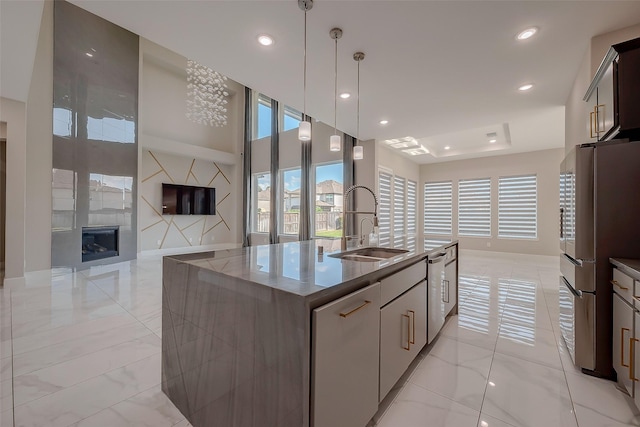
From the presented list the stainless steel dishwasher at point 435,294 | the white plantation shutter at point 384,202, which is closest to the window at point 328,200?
the white plantation shutter at point 384,202

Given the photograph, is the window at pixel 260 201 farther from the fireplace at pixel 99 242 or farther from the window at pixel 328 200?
the fireplace at pixel 99 242

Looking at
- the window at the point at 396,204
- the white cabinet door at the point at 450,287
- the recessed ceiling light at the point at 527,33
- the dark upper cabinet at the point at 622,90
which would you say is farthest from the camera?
the window at the point at 396,204

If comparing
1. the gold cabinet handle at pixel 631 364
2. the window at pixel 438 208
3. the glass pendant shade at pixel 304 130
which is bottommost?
the gold cabinet handle at pixel 631 364

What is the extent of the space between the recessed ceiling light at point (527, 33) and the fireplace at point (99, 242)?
274 inches

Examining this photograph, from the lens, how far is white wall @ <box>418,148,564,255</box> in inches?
250

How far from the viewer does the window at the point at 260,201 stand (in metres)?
7.95

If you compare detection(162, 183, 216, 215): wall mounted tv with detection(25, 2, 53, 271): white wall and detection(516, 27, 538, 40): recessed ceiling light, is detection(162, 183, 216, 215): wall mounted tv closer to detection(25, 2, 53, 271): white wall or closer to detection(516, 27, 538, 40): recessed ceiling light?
detection(25, 2, 53, 271): white wall

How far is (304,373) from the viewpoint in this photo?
2.94 ft

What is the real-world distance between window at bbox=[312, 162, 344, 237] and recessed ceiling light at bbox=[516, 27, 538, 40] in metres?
4.21

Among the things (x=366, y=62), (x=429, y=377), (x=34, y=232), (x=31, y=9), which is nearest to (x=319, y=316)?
(x=429, y=377)

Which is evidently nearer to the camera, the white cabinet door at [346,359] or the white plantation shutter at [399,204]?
the white cabinet door at [346,359]

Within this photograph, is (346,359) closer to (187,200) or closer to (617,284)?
(617,284)

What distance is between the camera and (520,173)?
22.2ft

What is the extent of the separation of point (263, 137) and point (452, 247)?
670 centimetres
